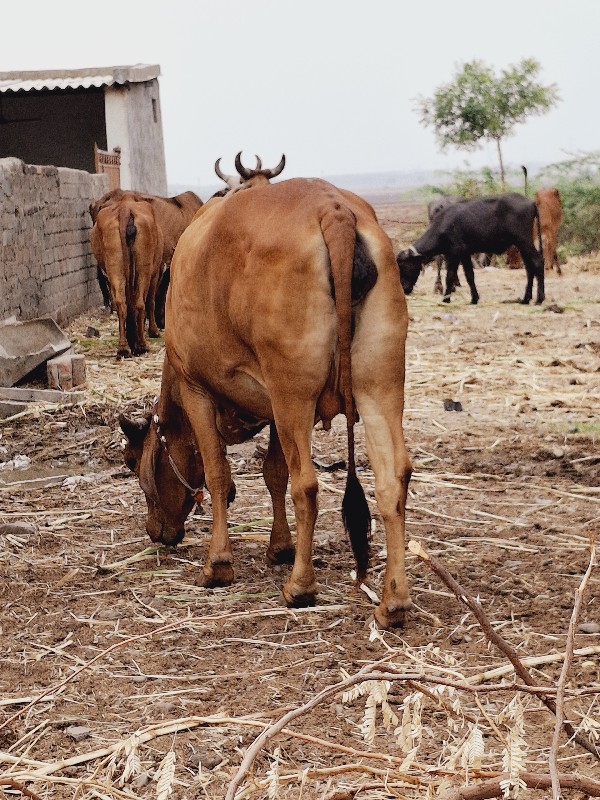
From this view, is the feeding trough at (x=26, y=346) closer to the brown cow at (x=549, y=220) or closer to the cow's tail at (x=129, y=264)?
the cow's tail at (x=129, y=264)

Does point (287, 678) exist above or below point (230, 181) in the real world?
below

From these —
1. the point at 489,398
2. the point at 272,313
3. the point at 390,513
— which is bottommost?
the point at 489,398

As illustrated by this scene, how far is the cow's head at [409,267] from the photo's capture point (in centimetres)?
1667

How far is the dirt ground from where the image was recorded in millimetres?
2810

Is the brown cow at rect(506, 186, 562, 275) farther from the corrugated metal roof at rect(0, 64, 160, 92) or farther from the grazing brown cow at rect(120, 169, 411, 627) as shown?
the grazing brown cow at rect(120, 169, 411, 627)

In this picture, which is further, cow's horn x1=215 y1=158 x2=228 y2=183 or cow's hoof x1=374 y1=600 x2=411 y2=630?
cow's horn x1=215 y1=158 x2=228 y2=183

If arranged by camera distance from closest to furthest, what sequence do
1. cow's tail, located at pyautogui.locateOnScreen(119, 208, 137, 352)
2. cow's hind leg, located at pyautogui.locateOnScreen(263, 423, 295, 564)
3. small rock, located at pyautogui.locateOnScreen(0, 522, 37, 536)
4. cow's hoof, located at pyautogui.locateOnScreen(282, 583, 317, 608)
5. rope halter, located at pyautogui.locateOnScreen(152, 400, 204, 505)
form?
cow's hoof, located at pyautogui.locateOnScreen(282, 583, 317, 608)
cow's hind leg, located at pyautogui.locateOnScreen(263, 423, 295, 564)
rope halter, located at pyautogui.locateOnScreen(152, 400, 204, 505)
small rock, located at pyautogui.locateOnScreen(0, 522, 37, 536)
cow's tail, located at pyautogui.locateOnScreen(119, 208, 137, 352)

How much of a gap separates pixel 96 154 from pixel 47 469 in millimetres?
12253

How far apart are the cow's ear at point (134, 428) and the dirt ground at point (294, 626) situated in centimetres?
56

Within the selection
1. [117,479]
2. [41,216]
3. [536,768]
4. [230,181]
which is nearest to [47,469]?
[117,479]

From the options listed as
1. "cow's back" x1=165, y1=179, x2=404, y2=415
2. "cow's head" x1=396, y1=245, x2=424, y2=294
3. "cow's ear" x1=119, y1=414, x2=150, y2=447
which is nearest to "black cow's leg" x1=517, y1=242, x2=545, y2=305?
→ "cow's head" x1=396, y1=245, x2=424, y2=294

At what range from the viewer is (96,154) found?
18984 mm

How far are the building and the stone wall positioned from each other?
4138 millimetres

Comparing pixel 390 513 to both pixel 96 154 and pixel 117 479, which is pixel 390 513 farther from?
pixel 96 154
